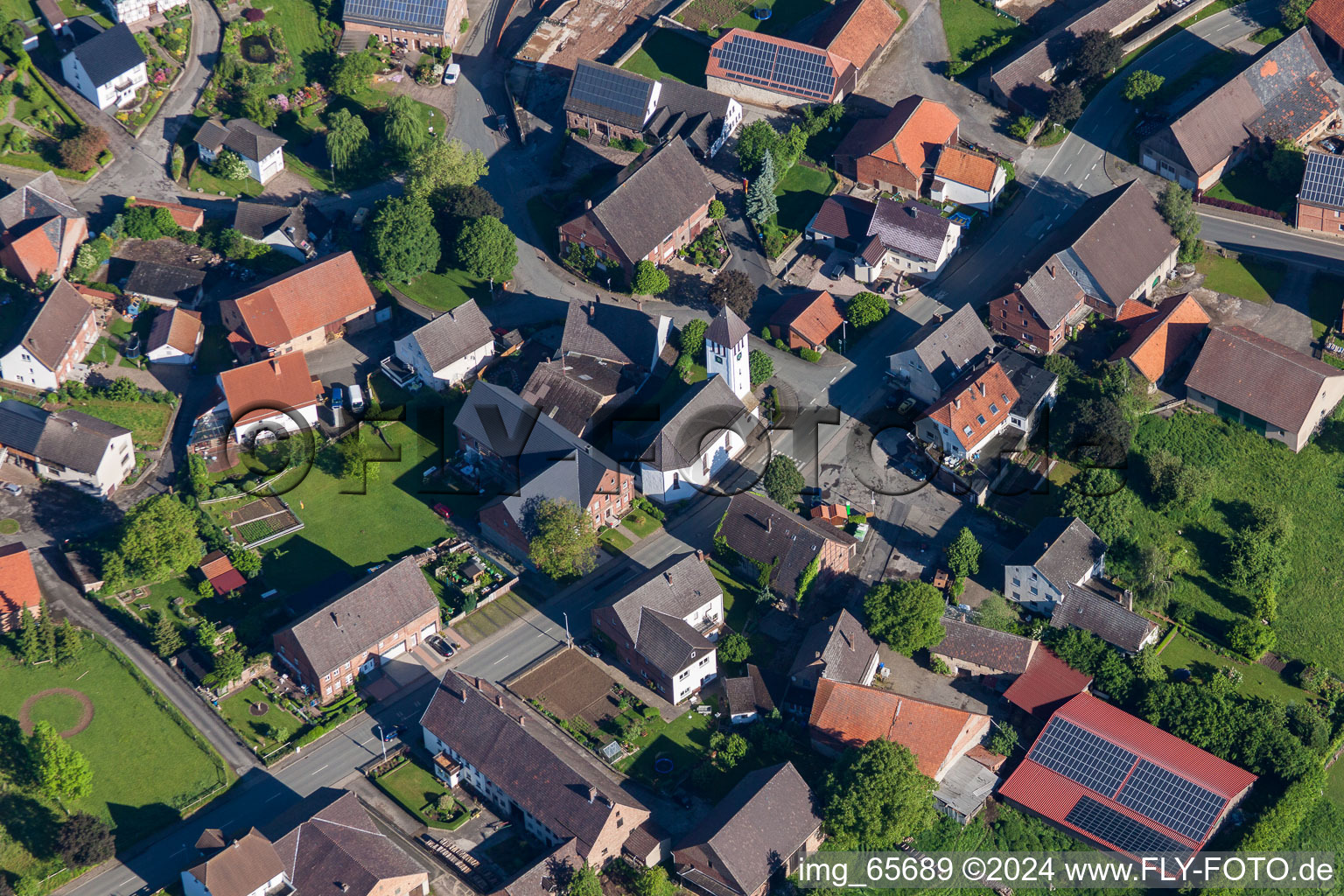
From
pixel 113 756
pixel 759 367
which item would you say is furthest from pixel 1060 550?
pixel 113 756

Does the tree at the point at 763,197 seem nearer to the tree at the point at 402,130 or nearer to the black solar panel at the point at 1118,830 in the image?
the tree at the point at 402,130

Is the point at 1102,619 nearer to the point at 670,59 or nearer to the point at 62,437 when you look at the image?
the point at 670,59

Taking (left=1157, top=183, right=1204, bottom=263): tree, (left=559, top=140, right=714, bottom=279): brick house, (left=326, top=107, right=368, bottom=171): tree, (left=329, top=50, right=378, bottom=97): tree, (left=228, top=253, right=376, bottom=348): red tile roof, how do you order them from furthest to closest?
(left=329, top=50, right=378, bottom=97): tree
(left=326, top=107, right=368, bottom=171): tree
(left=1157, top=183, right=1204, bottom=263): tree
(left=559, top=140, right=714, bottom=279): brick house
(left=228, top=253, right=376, bottom=348): red tile roof

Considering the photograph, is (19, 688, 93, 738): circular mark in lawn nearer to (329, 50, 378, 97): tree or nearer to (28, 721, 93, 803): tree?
(28, 721, 93, 803): tree

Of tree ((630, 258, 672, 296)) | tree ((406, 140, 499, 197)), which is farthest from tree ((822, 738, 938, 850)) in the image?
tree ((406, 140, 499, 197))

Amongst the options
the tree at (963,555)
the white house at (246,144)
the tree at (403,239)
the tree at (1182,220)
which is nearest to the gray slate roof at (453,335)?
the tree at (403,239)

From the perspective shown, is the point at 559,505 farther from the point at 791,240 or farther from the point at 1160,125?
the point at 1160,125
